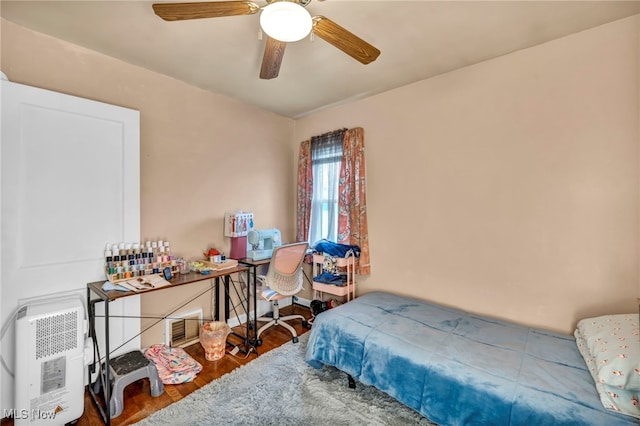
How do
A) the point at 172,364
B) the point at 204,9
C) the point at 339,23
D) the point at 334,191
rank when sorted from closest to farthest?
1. the point at 204,9
2. the point at 339,23
3. the point at 172,364
4. the point at 334,191

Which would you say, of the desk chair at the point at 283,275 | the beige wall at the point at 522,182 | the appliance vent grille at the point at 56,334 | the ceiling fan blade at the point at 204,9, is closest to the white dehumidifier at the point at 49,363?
the appliance vent grille at the point at 56,334

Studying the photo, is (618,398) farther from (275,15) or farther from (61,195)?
(61,195)

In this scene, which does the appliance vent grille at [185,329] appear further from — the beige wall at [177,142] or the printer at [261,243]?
the printer at [261,243]

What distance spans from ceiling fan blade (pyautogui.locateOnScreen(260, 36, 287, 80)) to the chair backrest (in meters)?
1.47


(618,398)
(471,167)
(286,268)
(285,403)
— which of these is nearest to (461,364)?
(618,398)

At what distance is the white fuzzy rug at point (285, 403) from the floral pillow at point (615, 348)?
0.99m

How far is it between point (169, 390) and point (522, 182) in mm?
3071

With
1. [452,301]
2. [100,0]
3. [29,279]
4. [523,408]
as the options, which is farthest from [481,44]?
[29,279]

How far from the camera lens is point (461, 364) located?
1562mm

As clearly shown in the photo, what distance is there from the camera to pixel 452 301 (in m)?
2.42

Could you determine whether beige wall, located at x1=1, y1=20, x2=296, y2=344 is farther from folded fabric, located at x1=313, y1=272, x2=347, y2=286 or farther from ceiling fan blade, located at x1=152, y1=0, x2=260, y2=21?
ceiling fan blade, located at x1=152, y1=0, x2=260, y2=21

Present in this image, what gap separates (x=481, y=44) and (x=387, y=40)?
703 mm

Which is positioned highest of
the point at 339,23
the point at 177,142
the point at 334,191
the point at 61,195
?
the point at 339,23

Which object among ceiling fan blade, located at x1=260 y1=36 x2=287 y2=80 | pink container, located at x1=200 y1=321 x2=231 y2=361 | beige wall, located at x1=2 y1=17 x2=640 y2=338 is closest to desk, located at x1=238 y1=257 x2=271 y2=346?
pink container, located at x1=200 y1=321 x2=231 y2=361
